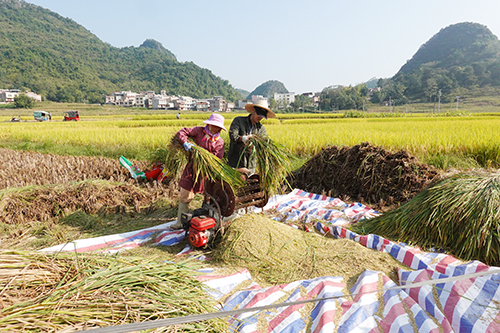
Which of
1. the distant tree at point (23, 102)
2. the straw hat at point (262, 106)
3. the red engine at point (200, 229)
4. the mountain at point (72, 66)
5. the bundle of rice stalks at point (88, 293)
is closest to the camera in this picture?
the bundle of rice stalks at point (88, 293)

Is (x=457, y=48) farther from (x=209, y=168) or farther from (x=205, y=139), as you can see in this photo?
(x=209, y=168)

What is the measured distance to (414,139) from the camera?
6.73 m

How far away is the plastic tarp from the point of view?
1.82 meters

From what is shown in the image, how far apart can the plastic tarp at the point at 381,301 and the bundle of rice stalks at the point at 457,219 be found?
304 mm

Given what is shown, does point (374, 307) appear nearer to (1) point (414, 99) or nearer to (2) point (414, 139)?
(2) point (414, 139)

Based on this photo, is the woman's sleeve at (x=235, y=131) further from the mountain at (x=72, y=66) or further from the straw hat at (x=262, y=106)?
the mountain at (x=72, y=66)

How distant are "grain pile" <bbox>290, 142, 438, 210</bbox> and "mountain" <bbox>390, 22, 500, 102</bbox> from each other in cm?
5397

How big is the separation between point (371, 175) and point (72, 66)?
4793 inches

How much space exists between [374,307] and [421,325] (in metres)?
0.29

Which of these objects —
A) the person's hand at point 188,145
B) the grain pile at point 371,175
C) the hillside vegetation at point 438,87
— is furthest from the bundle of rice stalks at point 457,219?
the hillside vegetation at point 438,87

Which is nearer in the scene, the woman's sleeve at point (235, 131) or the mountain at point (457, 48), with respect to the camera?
the woman's sleeve at point (235, 131)

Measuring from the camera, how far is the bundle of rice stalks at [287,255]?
2508 mm

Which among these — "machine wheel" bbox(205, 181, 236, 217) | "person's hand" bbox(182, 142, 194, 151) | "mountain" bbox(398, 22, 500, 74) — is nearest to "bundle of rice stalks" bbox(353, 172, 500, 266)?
"machine wheel" bbox(205, 181, 236, 217)

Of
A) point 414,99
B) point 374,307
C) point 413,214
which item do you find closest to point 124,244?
point 374,307
